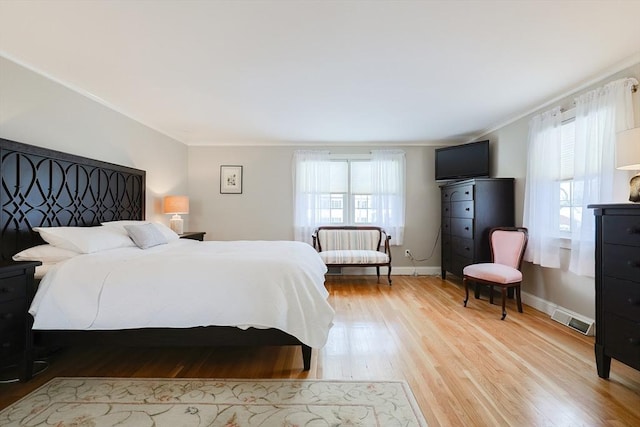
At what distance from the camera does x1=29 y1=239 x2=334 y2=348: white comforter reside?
1956mm

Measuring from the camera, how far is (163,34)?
2.04 metres

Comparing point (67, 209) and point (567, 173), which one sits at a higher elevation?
point (567, 173)

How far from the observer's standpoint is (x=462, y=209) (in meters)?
4.26

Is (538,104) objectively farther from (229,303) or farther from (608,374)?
(229,303)

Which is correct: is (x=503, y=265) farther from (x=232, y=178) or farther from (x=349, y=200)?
(x=232, y=178)

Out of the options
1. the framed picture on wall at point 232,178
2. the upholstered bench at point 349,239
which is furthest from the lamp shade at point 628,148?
the framed picture on wall at point 232,178

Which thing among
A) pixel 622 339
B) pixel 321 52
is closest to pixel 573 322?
pixel 622 339

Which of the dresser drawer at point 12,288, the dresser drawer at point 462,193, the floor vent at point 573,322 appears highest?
the dresser drawer at point 462,193

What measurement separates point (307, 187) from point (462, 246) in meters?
2.64

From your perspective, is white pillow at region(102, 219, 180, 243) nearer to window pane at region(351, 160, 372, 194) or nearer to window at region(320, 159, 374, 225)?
window at region(320, 159, 374, 225)

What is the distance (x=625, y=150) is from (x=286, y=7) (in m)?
2.36

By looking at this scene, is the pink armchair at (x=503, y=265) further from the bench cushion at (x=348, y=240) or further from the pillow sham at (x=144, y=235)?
the pillow sham at (x=144, y=235)

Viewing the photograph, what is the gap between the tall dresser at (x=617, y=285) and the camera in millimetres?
1753

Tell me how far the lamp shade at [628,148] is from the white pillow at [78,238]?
3.89m
